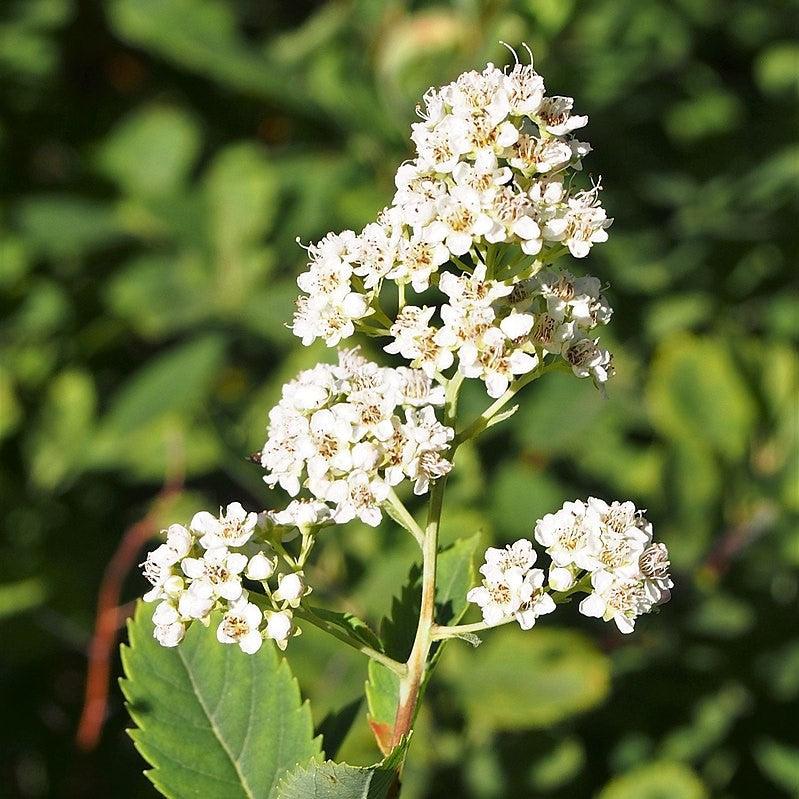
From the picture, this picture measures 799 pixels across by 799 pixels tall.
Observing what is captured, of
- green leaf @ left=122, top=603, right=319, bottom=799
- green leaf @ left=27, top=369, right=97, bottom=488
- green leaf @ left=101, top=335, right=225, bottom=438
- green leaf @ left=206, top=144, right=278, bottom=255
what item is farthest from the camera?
green leaf @ left=206, top=144, right=278, bottom=255

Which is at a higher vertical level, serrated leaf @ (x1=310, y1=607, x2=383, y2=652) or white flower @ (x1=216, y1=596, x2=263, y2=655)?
serrated leaf @ (x1=310, y1=607, x2=383, y2=652)

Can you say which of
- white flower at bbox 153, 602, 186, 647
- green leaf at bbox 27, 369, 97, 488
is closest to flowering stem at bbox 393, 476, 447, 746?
white flower at bbox 153, 602, 186, 647

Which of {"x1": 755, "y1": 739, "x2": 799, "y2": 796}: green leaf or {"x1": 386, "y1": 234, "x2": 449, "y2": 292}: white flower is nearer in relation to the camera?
{"x1": 386, "y1": 234, "x2": 449, "y2": 292}: white flower

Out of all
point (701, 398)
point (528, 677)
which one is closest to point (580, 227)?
point (528, 677)

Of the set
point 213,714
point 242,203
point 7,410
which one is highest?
point 242,203

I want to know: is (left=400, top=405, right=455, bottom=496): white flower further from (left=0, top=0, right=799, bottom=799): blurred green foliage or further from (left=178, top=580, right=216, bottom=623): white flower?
(left=0, top=0, right=799, bottom=799): blurred green foliage

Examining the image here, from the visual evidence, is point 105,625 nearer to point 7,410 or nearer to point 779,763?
point 7,410

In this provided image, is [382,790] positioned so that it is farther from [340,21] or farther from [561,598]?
[340,21]

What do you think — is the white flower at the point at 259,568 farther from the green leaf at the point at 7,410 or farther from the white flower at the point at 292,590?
the green leaf at the point at 7,410
